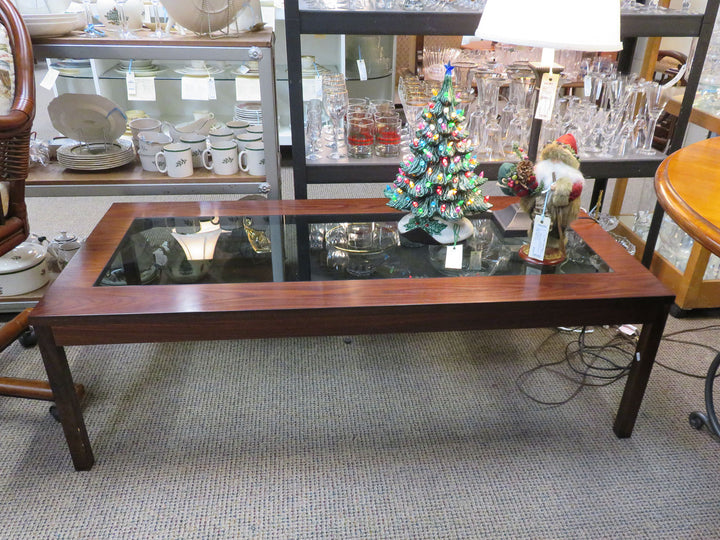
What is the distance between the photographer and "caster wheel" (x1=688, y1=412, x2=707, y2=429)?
170cm

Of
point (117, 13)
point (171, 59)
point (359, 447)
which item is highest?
point (117, 13)

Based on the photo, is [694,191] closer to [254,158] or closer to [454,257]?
[454,257]

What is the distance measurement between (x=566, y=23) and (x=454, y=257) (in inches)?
26.1

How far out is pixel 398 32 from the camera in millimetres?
1892

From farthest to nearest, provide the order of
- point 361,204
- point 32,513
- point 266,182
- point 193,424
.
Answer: point 266,182 → point 361,204 → point 193,424 → point 32,513

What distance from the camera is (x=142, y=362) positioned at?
1.98 meters

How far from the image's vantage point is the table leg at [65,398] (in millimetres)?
1373

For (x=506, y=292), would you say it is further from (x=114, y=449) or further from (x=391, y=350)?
(x=114, y=449)

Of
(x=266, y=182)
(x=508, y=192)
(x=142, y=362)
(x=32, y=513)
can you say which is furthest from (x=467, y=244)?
(x=32, y=513)

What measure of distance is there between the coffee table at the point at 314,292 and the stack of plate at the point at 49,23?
624 millimetres

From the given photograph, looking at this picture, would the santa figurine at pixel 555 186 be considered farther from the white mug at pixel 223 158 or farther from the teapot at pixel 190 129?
the teapot at pixel 190 129

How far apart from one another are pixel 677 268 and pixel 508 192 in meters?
0.99

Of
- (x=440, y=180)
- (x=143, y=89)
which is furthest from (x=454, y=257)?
(x=143, y=89)

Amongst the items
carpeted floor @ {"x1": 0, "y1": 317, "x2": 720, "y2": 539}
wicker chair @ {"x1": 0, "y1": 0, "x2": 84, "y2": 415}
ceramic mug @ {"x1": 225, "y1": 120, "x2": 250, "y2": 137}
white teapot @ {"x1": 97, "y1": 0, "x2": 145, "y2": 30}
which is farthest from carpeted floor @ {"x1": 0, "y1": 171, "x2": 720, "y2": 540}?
white teapot @ {"x1": 97, "y1": 0, "x2": 145, "y2": 30}
